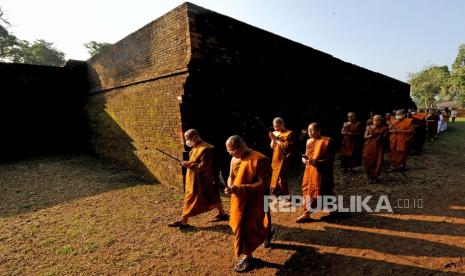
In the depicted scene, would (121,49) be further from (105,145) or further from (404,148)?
(404,148)

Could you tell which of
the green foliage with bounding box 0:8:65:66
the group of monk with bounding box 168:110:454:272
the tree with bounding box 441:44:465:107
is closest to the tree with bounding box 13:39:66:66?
the green foliage with bounding box 0:8:65:66

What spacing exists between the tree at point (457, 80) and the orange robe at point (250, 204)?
56599mm

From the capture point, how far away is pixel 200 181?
177 inches

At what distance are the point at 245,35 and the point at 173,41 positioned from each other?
214cm

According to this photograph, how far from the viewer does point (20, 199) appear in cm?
650

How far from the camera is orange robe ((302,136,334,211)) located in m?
4.52

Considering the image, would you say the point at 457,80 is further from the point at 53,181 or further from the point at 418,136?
the point at 53,181

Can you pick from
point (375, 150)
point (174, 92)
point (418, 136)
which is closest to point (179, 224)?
point (174, 92)

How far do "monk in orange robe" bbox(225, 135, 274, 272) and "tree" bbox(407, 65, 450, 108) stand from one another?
75553 mm

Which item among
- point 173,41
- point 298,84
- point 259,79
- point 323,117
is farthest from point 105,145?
point 323,117

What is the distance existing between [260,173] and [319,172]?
1748 millimetres

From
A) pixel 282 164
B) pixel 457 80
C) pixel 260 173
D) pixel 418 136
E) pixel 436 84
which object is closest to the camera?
pixel 260 173

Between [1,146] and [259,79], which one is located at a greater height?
[259,79]

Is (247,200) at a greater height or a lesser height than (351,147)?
lesser
